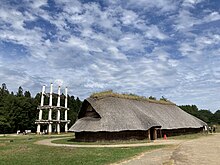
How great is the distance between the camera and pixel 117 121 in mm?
32938

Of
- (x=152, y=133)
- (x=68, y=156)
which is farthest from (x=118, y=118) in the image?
(x=68, y=156)

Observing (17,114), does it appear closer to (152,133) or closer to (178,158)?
(152,133)

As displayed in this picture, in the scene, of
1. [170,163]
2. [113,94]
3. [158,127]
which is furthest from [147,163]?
[113,94]

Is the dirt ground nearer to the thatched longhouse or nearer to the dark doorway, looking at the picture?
the thatched longhouse

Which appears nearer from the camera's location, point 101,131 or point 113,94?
point 101,131

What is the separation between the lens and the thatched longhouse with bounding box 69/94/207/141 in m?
32.4

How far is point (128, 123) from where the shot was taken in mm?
33188

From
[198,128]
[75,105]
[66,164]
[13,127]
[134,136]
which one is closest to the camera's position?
[66,164]

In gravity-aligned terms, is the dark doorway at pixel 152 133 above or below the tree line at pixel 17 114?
below

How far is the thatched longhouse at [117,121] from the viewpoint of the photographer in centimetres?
3238

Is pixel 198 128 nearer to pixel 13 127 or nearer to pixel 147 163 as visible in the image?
pixel 147 163

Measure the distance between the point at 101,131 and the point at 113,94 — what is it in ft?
29.7

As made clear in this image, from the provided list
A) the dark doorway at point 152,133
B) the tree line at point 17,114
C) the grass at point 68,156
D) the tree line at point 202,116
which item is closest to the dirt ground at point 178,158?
the grass at point 68,156

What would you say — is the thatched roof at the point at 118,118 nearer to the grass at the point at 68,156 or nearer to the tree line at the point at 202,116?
the grass at the point at 68,156
